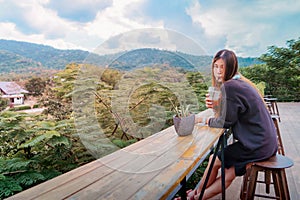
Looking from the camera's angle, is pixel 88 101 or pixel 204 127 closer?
pixel 88 101

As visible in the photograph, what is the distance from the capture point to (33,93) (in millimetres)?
1710

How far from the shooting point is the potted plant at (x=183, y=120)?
125 cm

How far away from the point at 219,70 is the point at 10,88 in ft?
4.60

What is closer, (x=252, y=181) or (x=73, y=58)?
(x=73, y=58)

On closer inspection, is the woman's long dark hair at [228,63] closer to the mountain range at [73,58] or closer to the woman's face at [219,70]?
the woman's face at [219,70]

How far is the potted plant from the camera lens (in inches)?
49.4

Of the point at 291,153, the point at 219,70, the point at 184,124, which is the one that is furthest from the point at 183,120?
the point at 291,153

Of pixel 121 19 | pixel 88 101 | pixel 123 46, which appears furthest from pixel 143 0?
pixel 88 101

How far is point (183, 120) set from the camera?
48.9 inches

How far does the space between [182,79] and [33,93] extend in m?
1.16

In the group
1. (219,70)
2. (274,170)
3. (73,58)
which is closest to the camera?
(73,58)

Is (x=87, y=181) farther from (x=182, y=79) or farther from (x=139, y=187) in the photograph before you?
(x=182, y=79)

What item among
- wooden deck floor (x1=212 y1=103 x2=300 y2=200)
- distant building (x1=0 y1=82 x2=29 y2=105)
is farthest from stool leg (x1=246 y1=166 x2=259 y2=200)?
distant building (x1=0 y1=82 x2=29 y2=105)

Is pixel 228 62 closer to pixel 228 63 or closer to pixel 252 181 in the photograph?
pixel 228 63
